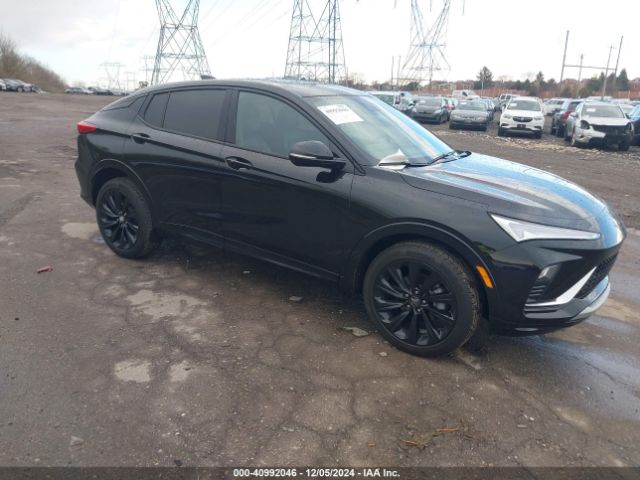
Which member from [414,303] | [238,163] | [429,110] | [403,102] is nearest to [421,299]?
[414,303]

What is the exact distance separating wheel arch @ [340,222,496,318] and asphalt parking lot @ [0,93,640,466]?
1.45 feet

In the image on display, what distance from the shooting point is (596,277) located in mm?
3098

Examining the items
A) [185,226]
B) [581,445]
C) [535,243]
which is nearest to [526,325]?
[535,243]

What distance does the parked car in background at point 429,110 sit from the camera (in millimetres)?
25750

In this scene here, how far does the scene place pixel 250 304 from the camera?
3939 mm

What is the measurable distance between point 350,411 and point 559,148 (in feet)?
54.3

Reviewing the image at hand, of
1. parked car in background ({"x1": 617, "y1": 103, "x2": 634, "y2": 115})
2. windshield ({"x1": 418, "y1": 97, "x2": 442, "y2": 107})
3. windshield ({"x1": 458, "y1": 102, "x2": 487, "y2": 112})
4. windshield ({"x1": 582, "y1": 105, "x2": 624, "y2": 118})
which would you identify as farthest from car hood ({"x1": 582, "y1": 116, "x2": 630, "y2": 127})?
windshield ({"x1": 418, "y1": 97, "x2": 442, "y2": 107})

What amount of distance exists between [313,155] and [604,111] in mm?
16928

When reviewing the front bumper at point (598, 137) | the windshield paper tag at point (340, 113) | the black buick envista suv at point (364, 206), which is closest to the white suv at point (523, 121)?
the front bumper at point (598, 137)

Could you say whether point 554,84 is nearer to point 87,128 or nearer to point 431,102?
point 431,102

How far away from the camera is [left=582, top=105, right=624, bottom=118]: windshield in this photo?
53.9 ft

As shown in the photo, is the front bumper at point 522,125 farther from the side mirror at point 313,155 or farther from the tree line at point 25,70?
the tree line at point 25,70

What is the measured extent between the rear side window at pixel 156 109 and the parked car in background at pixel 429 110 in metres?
22.9

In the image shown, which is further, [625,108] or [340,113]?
[625,108]
